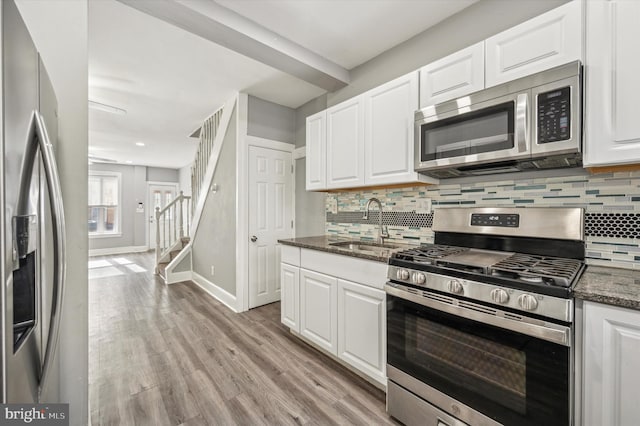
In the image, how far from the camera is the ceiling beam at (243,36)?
5.98 ft

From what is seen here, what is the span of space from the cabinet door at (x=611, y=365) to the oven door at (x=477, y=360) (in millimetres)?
76

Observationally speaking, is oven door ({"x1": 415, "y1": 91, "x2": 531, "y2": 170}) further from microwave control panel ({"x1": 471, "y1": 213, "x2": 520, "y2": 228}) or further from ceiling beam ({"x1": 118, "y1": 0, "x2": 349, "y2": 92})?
ceiling beam ({"x1": 118, "y1": 0, "x2": 349, "y2": 92})

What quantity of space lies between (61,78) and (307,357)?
242 cm

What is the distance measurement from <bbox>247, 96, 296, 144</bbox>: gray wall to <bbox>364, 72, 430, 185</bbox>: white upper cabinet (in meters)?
1.72

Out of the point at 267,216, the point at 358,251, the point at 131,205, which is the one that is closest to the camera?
the point at 358,251

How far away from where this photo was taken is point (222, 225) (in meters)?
3.81

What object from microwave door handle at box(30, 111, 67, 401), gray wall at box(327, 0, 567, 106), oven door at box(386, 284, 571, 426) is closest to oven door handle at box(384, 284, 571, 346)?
oven door at box(386, 284, 571, 426)

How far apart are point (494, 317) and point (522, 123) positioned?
0.99 meters

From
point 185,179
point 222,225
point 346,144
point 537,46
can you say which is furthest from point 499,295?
point 185,179

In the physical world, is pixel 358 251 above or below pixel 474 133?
below

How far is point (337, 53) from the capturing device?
255 cm

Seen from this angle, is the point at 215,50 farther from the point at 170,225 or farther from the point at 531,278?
the point at 170,225

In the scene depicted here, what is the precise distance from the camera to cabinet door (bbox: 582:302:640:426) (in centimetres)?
96

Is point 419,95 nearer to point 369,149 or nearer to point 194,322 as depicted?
point 369,149
